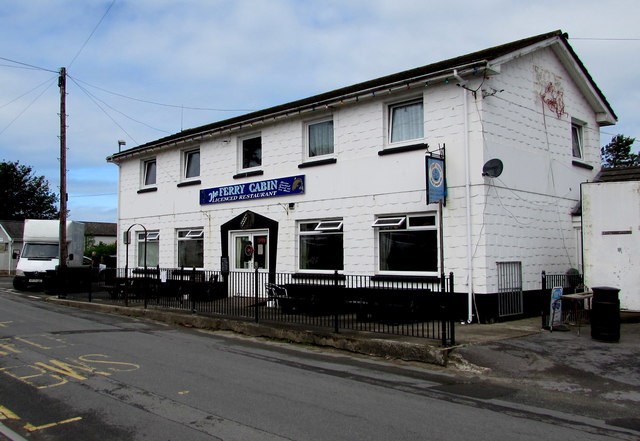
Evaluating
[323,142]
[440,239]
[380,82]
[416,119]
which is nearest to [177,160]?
[323,142]

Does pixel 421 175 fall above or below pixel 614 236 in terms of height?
above

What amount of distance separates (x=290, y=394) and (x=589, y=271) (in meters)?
9.26

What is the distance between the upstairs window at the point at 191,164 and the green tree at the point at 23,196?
158 ft

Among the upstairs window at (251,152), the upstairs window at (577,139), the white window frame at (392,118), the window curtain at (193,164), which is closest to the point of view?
the white window frame at (392,118)

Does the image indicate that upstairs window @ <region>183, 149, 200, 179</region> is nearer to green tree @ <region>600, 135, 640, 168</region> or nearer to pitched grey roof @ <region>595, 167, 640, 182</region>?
pitched grey roof @ <region>595, 167, 640, 182</region>

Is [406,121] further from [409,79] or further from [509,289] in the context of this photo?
[509,289]

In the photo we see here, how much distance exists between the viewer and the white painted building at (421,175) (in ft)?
40.4

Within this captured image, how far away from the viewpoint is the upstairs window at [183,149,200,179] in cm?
2017

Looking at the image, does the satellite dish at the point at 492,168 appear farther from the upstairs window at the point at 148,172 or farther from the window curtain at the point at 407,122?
the upstairs window at the point at 148,172

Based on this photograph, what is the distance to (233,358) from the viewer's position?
365 inches

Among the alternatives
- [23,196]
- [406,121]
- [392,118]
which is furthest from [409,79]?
[23,196]

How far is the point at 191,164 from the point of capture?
20.5 meters

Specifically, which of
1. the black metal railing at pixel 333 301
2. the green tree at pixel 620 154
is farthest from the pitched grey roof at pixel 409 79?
the green tree at pixel 620 154

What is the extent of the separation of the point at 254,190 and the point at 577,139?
1043cm
